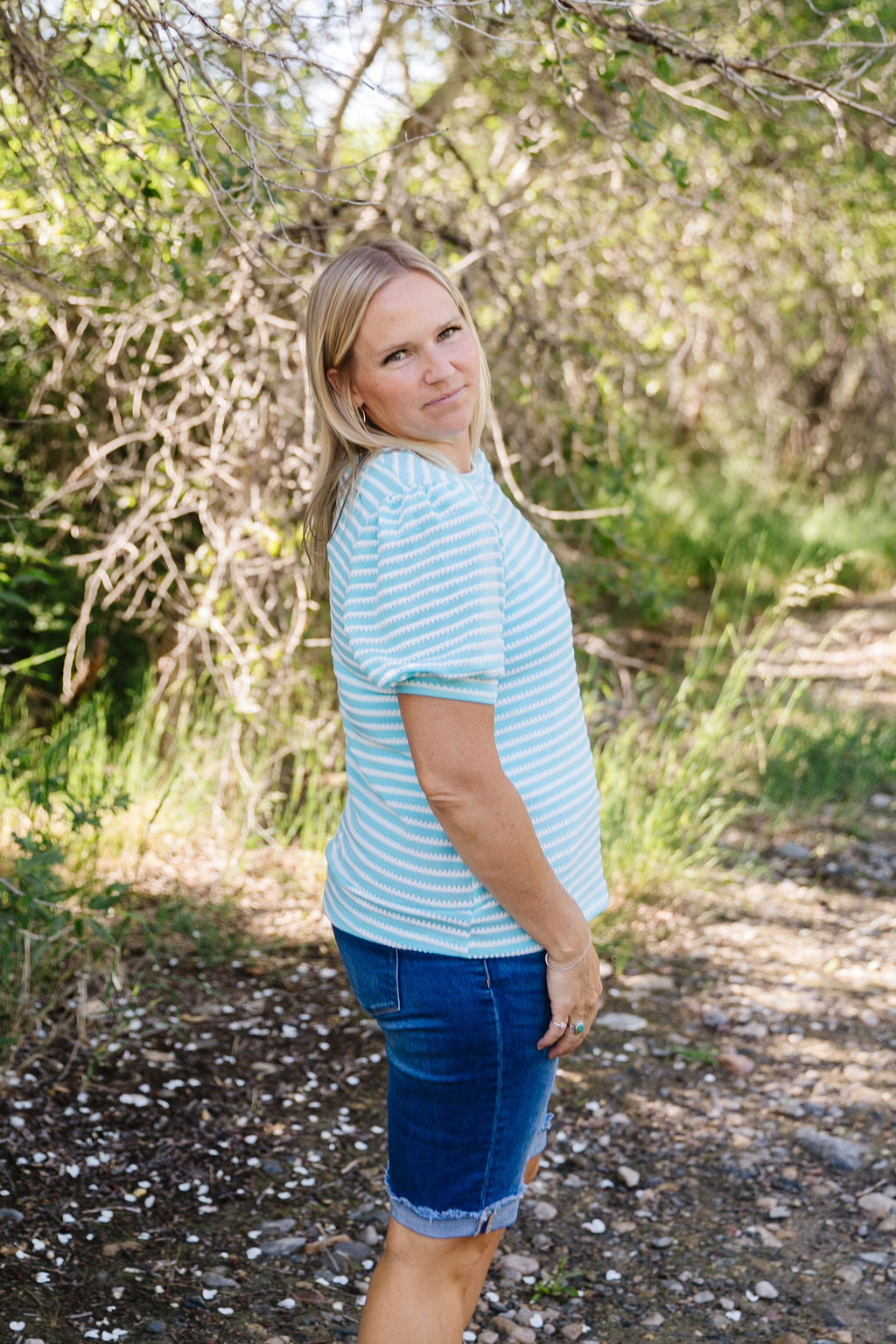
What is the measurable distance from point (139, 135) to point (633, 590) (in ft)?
8.02

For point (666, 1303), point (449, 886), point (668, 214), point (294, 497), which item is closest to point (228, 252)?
point (294, 497)

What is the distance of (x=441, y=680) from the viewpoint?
1.51m

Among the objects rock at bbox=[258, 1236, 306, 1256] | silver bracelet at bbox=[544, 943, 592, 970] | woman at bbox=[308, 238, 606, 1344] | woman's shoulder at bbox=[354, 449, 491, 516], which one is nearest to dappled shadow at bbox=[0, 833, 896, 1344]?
rock at bbox=[258, 1236, 306, 1256]

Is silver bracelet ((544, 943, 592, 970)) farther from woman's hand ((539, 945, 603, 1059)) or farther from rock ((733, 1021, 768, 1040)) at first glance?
rock ((733, 1021, 768, 1040))

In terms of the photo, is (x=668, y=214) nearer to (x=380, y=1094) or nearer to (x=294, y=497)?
(x=294, y=497)

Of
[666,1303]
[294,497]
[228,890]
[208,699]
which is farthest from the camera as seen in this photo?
[208,699]

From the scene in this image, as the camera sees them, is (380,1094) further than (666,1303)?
Yes

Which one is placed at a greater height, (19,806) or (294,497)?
(294,497)

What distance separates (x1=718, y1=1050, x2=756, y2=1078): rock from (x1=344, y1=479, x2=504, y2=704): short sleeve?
2210 mm

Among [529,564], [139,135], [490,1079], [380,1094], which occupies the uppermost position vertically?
[139,135]

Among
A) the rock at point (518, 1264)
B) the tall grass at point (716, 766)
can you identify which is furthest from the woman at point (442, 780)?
the tall grass at point (716, 766)

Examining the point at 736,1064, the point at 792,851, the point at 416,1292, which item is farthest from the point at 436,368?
the point at 792,851

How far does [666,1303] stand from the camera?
2.48m

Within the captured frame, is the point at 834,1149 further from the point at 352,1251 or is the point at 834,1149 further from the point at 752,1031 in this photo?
the point at 352,1251
